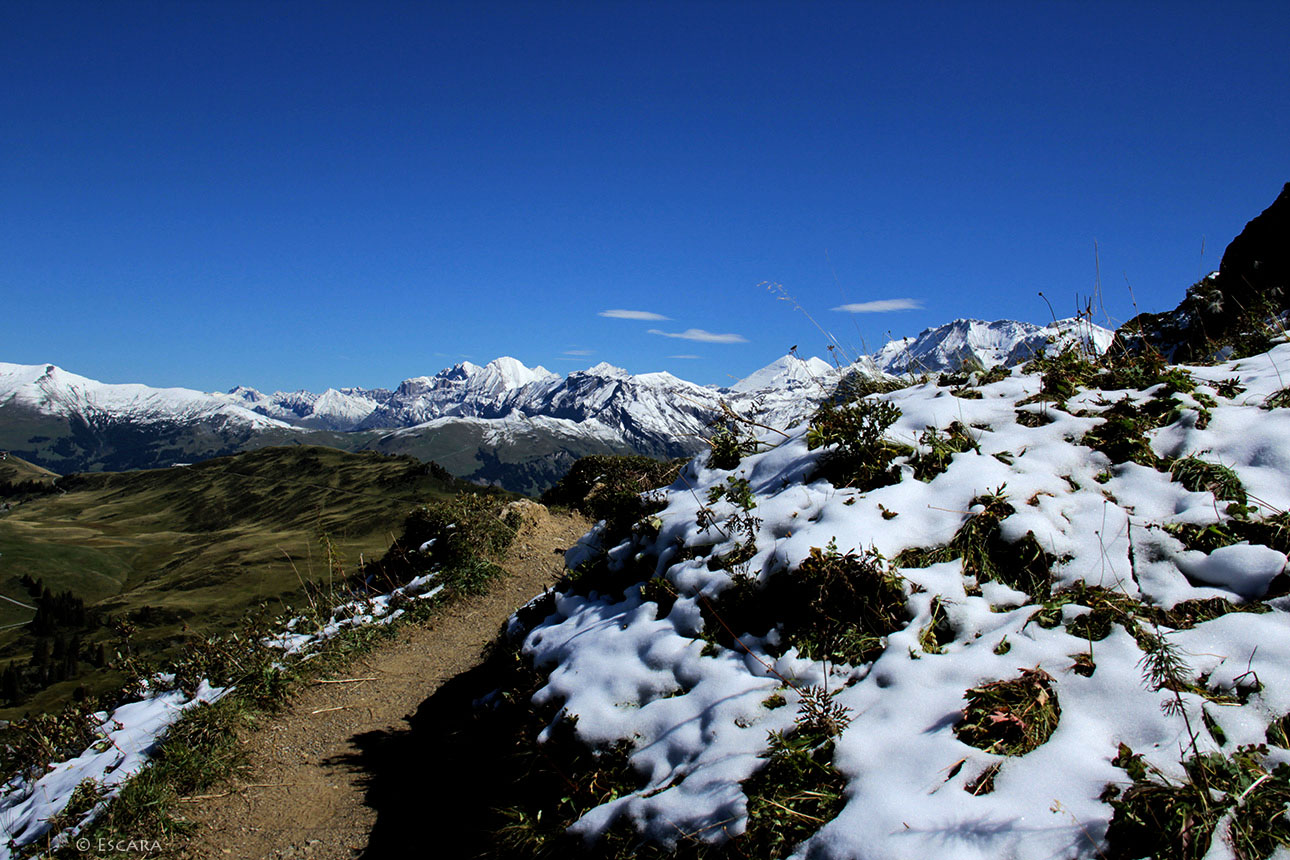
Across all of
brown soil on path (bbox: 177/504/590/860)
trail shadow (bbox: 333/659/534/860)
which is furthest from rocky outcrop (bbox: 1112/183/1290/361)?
brown soil on path (bbox: 177/504/590/860)

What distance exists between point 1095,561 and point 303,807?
31.2 feet

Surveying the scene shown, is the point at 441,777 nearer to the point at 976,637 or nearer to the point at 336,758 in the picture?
the point at 336,758

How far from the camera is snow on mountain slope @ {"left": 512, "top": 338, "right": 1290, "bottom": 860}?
373cm

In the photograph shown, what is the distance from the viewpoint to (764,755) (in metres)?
4.65

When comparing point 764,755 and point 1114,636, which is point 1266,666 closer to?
point 1114,636

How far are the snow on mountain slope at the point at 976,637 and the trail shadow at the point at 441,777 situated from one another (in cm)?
90

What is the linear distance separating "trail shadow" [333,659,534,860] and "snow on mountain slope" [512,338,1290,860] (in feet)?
2.95

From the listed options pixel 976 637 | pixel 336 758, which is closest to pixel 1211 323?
pixel 976 637

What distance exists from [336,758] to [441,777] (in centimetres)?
245

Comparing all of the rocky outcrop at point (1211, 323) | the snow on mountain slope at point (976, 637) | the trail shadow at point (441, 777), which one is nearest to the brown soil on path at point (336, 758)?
the trail shadow at point (441, 777)

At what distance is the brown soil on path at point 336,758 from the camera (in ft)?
24.4

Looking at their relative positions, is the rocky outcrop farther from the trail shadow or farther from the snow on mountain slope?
the trail shadow

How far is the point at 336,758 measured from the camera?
9.13 m

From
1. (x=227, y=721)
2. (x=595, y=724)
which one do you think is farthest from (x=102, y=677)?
(x=595, y=724)
